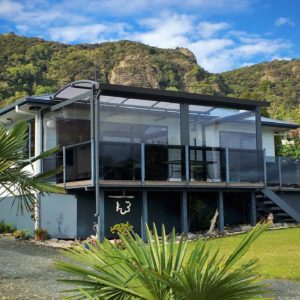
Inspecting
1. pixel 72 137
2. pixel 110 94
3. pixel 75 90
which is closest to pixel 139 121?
pixel 110 94

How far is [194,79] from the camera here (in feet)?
214

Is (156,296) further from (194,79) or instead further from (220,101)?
(194,79)

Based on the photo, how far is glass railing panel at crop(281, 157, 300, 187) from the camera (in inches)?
772

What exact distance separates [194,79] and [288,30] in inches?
1009

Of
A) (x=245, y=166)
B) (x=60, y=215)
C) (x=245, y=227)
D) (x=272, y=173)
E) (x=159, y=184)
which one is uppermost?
(x=245, y=166)

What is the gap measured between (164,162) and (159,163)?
18 cm

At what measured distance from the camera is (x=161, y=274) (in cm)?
338

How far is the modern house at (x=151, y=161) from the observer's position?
1580cm

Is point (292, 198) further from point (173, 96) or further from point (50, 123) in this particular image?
point (50, 123)

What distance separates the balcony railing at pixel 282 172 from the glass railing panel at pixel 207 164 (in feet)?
7.88

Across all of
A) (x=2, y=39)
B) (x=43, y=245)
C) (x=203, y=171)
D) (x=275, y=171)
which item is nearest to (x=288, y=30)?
(x=275, y=171)

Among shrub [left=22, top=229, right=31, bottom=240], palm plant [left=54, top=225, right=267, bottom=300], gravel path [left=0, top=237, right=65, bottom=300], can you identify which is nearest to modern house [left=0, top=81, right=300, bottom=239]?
shrub [left=22, top=229, right=31, bottom=240]

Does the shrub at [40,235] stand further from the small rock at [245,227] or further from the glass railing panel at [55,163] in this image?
the small rock at [245,227]

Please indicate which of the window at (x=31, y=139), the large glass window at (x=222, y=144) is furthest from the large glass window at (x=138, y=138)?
the window at (x=31, y=139)
